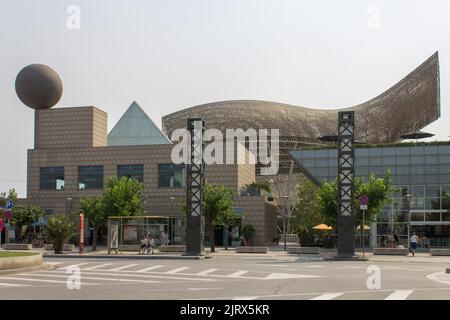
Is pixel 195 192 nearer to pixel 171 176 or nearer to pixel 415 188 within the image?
pixel 171 176

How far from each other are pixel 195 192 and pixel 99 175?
96.2 ft

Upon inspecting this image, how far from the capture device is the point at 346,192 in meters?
38.1

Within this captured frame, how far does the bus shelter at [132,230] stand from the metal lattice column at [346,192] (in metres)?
14.2

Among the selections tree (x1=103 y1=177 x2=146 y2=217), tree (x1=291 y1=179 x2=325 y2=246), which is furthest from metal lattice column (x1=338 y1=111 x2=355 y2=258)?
tree (x1=291 y1=179 x2=325 y2=246)

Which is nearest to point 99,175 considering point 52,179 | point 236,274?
point 52,179

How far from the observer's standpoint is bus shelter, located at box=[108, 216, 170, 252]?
45375 millimetres

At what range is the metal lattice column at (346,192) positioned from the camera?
123ft

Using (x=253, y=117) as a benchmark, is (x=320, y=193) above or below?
below

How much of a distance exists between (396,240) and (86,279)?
36717 mm

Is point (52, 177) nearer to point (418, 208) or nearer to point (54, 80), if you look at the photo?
point (418, 208)

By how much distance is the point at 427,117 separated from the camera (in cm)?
9112

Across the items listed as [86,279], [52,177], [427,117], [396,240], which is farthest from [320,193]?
[427,117]

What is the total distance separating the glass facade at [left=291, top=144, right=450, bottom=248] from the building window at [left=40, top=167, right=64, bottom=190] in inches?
1175

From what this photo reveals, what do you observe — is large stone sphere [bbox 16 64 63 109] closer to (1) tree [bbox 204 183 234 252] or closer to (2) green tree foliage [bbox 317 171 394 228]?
(2) green tree foliage [bbox 317 171 394 228]
